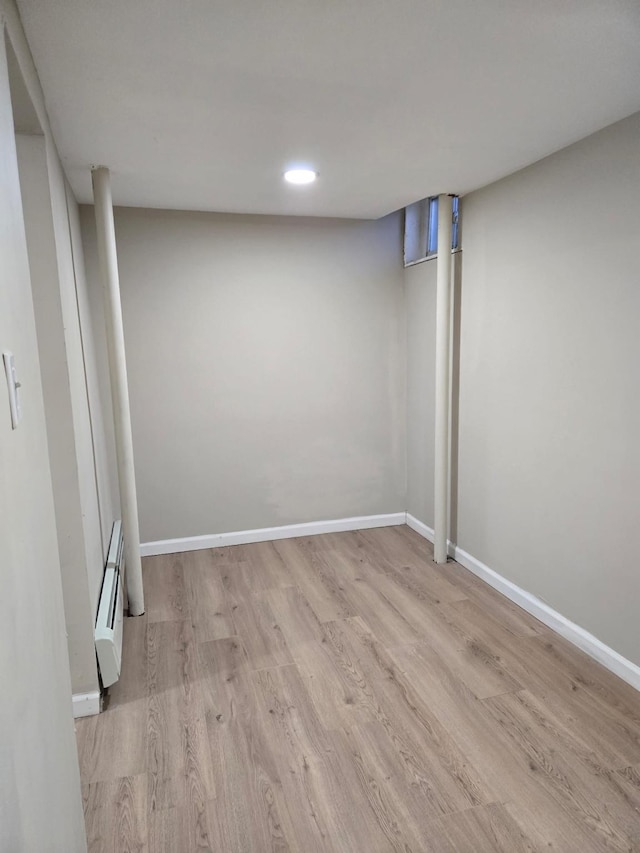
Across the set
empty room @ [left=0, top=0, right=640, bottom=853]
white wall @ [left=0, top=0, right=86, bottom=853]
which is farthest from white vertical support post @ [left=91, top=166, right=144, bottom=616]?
white wall @ [left=0, top=0, right=86, bottom=853]

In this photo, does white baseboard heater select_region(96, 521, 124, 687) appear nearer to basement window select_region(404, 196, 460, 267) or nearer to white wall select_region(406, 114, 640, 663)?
white wall select_region(406, 114, 640, 663)

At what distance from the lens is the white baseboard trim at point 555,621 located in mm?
2166

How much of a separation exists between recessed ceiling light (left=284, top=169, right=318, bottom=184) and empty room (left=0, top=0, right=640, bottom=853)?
30 millimetres

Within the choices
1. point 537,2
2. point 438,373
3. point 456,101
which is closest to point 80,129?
point 456,101

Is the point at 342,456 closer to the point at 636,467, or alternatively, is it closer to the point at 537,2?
the point at 636,467

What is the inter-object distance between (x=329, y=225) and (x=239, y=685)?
8.90ft

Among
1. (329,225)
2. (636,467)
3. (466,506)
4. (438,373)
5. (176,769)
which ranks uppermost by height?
(329,225)

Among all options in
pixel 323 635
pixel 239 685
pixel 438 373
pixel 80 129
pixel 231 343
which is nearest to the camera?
pixel 80 129

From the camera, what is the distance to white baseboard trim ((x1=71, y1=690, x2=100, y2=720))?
6.66 feet

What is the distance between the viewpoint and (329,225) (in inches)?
139

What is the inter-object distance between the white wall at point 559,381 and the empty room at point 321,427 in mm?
15

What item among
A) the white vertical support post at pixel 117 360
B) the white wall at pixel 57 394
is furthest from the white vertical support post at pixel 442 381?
the white wall at pixel 57 394

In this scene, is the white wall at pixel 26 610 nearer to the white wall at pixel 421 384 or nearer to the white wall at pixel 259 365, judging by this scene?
the white wall at pixel 259 365

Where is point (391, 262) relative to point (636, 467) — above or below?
above
